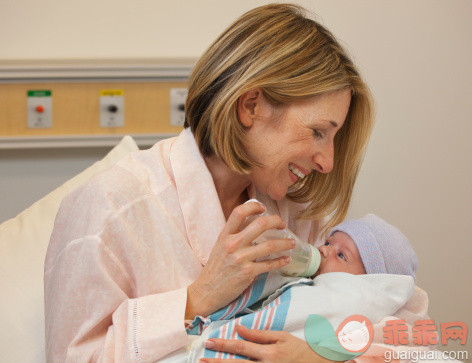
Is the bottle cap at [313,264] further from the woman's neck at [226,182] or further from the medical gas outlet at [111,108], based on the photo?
the medical gas outlet at [111,108]

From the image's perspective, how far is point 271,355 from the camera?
142 cm

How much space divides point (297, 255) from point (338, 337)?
0.82 feet

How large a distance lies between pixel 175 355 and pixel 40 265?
709 mm

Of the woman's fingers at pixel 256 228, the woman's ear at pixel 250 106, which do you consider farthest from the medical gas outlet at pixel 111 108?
the woman's fingers at pixel 256 228

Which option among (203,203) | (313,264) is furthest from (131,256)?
(313,264)

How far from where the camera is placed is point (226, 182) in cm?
179

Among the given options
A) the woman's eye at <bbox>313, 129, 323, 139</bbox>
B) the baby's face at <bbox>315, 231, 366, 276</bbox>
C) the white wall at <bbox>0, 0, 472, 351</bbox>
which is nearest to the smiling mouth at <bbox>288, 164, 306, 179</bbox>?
the woman's eye at <bbox>313, 129, 323, 139</bbox>

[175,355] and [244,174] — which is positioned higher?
[244,174]

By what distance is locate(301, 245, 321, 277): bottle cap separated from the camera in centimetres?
170

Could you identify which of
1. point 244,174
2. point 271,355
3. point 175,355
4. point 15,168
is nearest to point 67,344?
point 175,355

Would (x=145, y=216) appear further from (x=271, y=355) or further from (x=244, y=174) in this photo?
(x=271, y=355)

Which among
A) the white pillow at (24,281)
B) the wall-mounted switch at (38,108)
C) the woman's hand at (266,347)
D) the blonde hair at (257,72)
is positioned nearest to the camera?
the woman's hand at (266,347)

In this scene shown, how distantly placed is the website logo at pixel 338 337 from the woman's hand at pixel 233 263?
176 mm

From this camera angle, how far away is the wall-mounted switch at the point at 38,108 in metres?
2.39
